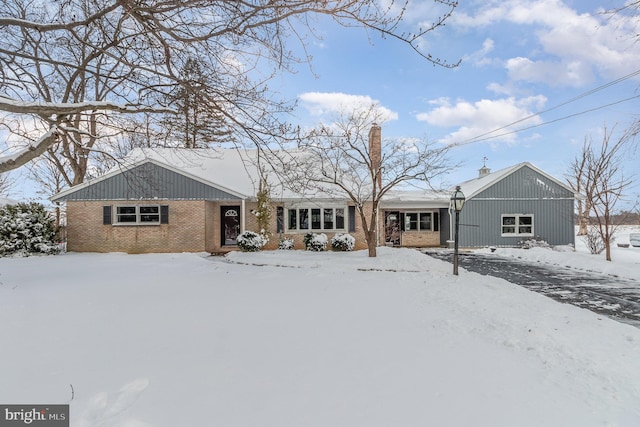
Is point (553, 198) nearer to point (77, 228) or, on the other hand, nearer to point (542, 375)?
point (542, 375)

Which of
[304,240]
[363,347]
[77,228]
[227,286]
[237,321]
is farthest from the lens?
[304,240]

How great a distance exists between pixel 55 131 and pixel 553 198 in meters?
22.9

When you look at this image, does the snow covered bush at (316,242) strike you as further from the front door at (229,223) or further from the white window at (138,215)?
the white window at (138,215)

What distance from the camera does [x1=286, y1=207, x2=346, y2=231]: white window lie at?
56.0ft

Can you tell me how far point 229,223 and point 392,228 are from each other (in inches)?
394

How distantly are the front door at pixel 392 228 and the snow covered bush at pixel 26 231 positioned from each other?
17220 mm

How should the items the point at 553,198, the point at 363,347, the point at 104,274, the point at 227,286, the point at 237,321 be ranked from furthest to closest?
the point at 553,198, the point at 104,274, the point at 227,286, the point at 237,321, the point at 363,347

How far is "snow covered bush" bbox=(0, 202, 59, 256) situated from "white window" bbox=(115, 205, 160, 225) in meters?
2.84

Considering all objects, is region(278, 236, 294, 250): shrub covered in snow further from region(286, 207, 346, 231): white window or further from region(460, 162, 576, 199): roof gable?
region(460, 162, 576, 199): roof gable

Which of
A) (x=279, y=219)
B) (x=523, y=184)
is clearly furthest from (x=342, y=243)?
(x=523, y=184)

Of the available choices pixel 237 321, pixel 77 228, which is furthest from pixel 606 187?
pixel 77 228

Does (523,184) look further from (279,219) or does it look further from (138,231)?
(138,231)

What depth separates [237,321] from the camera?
4941 millimetres

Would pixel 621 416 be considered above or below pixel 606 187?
below
